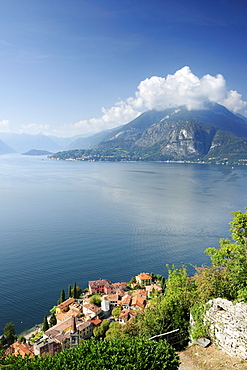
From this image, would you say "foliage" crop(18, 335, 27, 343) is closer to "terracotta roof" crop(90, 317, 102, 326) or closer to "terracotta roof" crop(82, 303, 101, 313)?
"terracotta roof" crop(90, 317, 102, 326)

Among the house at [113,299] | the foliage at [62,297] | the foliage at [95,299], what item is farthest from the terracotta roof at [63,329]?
the house at [113,299]

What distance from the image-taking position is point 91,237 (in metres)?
44.7

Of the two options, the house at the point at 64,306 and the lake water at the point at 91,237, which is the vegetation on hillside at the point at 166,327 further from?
the lake water at the point at 91,237

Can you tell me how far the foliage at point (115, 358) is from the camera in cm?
666

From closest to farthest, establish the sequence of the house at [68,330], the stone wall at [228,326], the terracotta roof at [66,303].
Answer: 1. the stone wall at [228,326]
2. the house at [68,330]
3. the terracotta roof at [66,303]

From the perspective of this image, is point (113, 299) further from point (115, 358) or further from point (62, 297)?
point (115, 358)

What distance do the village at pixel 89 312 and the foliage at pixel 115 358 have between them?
1257 centimetres

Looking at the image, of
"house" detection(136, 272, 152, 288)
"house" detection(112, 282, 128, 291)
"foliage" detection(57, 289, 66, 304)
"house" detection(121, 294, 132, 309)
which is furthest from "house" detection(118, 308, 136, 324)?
"foliage" detection(57, 289, 66, 304)

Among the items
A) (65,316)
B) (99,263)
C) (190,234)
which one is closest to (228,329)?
(65,316)

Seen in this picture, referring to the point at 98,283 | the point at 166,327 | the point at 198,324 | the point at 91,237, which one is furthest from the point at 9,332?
the point at 91,237

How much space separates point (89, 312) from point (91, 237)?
18640 millimetres

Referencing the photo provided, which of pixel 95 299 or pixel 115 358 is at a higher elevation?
pixel 115 358

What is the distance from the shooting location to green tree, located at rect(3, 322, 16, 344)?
21645 millimetres

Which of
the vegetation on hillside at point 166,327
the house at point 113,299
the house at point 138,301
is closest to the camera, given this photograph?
the vegetation on hillside at point 166,327
